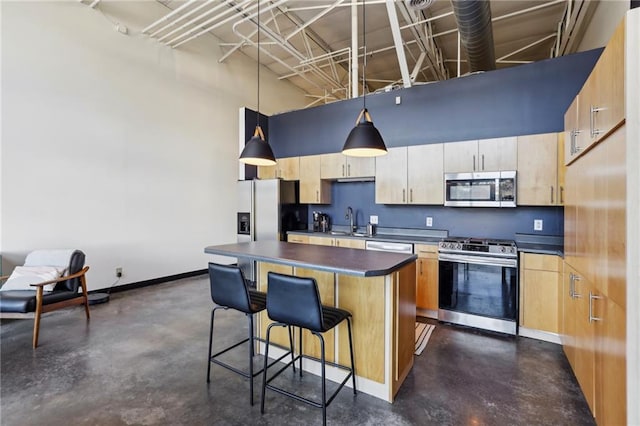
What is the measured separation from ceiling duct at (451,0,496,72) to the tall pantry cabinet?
5.69 ft

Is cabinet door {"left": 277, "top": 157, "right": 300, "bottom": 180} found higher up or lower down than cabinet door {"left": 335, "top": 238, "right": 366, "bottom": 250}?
higher up

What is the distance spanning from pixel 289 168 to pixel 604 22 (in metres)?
4.50

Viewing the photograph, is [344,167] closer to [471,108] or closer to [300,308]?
[471,108]

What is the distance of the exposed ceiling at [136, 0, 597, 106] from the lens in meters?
4.15

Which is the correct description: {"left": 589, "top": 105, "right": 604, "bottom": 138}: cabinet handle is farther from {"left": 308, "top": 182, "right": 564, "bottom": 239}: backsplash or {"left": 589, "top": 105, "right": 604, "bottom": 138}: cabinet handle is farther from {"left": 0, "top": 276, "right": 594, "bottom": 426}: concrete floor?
{"left": 308, "top": 182, "right": 564, "bottom": 239}: backsplash

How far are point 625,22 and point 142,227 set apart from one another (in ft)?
18.8

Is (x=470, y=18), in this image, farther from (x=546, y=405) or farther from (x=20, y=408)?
(x=20, y=408)

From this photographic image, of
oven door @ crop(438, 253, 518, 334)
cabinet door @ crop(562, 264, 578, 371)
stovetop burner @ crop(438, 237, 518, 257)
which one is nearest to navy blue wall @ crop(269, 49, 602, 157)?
stovetop burner @ crop(438, 237, 518, 257)

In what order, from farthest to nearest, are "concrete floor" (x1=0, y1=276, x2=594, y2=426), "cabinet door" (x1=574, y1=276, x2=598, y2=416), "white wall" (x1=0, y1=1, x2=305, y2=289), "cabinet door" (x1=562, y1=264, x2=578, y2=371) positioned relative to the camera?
"white wall" (x1=0, y1=1, x2=305, y2=289) → "cabinet door" (x1=562, y1=264, x2=578, y2=371) → "concrete floor" (x1=0, y1=276, x2=594, y2=426) → "cabinet door" (x1=574, y1=276, x2=598, y2=416)

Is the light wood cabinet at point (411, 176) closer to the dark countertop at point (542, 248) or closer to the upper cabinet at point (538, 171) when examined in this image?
the upper cabinet at point (538, 171)

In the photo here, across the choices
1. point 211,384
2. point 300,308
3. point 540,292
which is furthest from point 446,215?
point 211,384

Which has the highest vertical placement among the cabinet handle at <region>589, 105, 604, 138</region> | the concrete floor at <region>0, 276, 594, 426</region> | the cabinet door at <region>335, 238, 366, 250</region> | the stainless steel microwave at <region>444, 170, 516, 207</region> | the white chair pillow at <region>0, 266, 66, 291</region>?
the cabinet handle at <region>589, 105, 604, 138</region>

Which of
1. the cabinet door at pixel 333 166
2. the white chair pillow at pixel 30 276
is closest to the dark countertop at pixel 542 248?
the cabinet door at pixel 333 166

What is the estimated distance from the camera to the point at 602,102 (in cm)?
160
